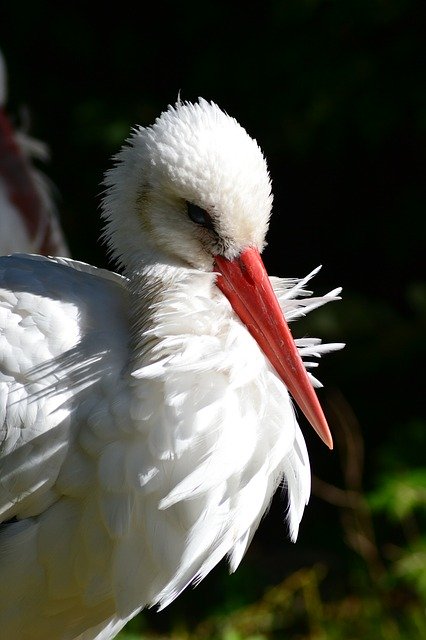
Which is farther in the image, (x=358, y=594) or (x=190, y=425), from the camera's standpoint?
(x=358, y=594)

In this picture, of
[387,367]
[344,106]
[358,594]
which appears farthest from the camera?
[387,367]

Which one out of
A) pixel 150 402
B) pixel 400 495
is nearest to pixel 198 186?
pixel 150 402

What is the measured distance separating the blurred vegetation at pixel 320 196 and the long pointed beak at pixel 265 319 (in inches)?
47.4

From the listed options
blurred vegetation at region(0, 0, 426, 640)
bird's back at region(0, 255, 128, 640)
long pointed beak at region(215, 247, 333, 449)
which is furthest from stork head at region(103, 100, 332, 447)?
blurred vegetation at region(0, 0, 426, 640)

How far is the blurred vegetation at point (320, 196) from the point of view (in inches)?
124

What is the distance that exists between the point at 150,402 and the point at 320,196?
8.15 ft

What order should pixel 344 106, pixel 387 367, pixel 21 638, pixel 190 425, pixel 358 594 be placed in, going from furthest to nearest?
pixel 387 367 → pixel 344 106 → pixel 358 594 → pixel 21 638 → pixel 190 425

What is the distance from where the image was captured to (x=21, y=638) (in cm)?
200

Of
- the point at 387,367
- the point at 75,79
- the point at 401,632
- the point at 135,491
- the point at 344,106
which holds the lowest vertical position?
the point at 401,632

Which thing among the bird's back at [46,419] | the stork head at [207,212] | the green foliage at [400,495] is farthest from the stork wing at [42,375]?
the green foliage at [400,495]

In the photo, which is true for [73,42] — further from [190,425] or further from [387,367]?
[190,425]

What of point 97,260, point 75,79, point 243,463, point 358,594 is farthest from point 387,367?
point 243,463

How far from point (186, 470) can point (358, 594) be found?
1601 millimetres

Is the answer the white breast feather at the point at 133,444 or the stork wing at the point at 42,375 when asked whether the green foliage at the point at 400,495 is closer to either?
the white breast feather at the point at 133,444
